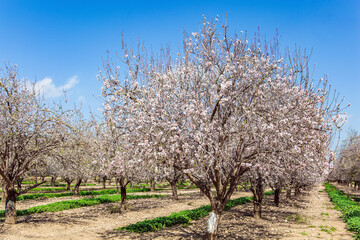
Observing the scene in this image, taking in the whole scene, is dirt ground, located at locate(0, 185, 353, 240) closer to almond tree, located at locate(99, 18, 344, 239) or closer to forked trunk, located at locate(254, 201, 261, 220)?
forked trunk, located at locate(254, 201, 261, 220)

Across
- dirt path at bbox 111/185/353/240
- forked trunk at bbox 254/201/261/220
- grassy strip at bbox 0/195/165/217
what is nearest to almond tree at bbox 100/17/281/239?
dirt path at bbox 111/185/353/240

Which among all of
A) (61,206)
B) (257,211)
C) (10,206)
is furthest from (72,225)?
(257,211)

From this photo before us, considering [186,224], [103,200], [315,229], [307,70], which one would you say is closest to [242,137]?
[307,70]

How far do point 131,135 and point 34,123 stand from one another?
7.26 meters

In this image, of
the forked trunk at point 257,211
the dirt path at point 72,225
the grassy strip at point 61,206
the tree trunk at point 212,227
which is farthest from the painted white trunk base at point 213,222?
the grassy strip at point 61,206

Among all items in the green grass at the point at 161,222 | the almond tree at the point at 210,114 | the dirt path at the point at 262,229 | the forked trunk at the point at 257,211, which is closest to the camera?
the almond tree at the point at 210,114

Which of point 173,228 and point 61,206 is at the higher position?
point 61,206

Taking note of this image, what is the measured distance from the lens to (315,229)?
16.9 meters

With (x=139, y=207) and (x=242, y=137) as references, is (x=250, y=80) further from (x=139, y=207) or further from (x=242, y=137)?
(x=139, y=207)

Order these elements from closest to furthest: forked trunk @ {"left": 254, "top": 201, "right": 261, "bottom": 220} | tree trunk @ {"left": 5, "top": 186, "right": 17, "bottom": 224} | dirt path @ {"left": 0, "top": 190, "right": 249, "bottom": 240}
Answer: dirt path @ {"left": 0, "top": 190, "right": 249, "bottom": 240} < tree trunk @ {"left": 5, "top": 186, "right": 17, "bottom": 224} < forked trunk @ {"left": 254, "top": 201, "right": 261, "bottom": 220}

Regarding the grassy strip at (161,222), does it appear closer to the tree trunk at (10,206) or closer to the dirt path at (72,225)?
the dirt path at (72,225)

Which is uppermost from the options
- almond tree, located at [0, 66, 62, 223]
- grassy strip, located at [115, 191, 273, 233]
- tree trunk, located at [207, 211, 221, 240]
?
almond tree, located at [0, 66, 62, 223]

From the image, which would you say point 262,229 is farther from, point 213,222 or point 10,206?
point 10,206

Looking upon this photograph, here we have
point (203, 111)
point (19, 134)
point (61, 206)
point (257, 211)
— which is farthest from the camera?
point (61, 206)
